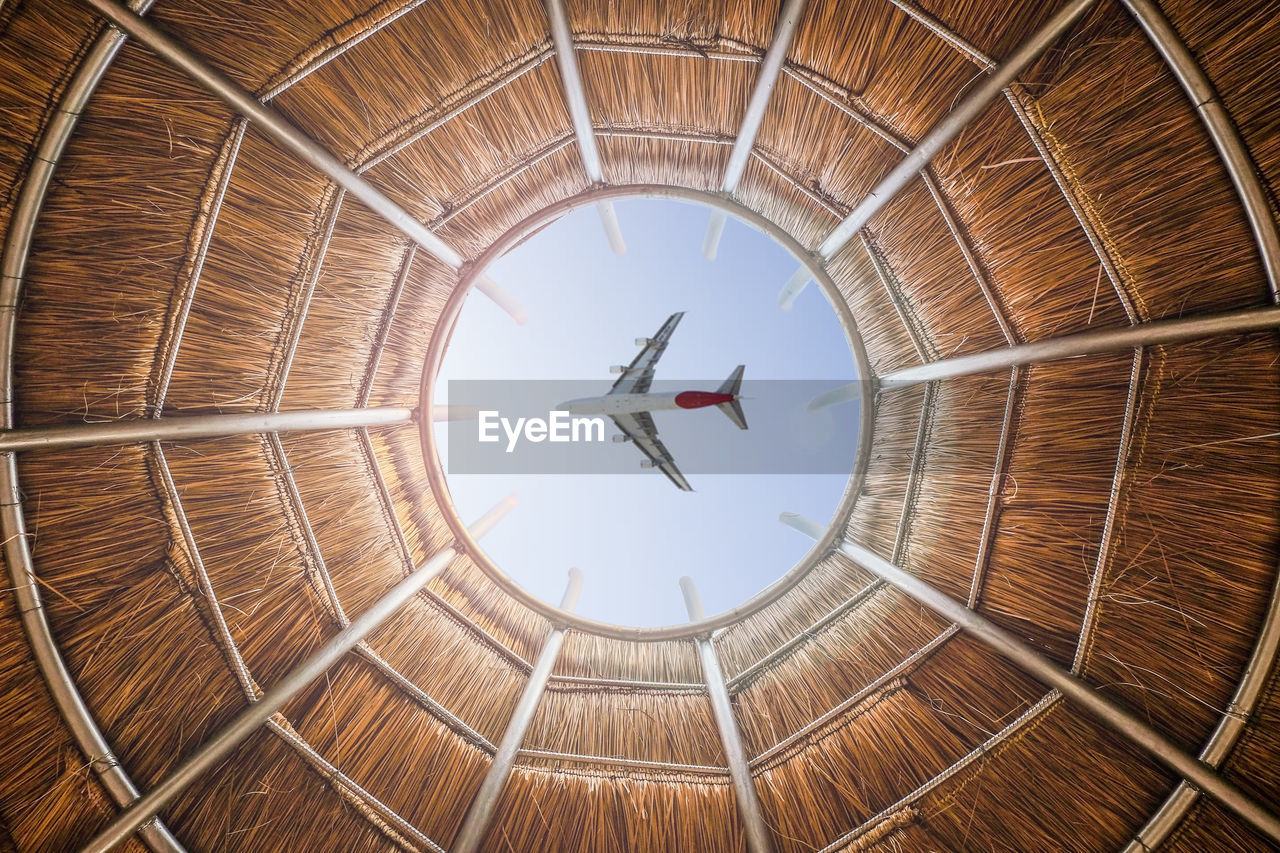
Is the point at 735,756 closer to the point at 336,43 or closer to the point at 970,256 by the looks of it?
the point at 970,256

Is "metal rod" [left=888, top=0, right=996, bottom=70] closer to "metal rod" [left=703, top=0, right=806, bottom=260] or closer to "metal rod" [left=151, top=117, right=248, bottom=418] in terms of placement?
"metal rod" [left=703, top=0, right=806, bottom=260]

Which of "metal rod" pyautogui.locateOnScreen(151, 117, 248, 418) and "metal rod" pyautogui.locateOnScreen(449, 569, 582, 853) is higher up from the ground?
"metal rod" pyautogui.locateOnScreen(151, 117, 248, 418)

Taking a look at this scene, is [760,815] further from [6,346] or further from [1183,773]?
[6,346]

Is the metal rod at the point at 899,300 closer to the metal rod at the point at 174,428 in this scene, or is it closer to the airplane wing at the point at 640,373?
the metal rod at the point at 174,428

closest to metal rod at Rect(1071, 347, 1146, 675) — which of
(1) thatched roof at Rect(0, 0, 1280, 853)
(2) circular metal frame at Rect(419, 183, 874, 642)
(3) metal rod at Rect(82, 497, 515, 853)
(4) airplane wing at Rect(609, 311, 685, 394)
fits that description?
(1) thatched roof at Rect(0, 0, 1280, 853)

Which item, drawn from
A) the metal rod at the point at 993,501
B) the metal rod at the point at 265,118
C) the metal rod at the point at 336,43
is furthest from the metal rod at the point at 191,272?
the metal rod at the point at 993,501

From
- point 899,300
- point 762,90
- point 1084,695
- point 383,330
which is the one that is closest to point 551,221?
point 383,330
